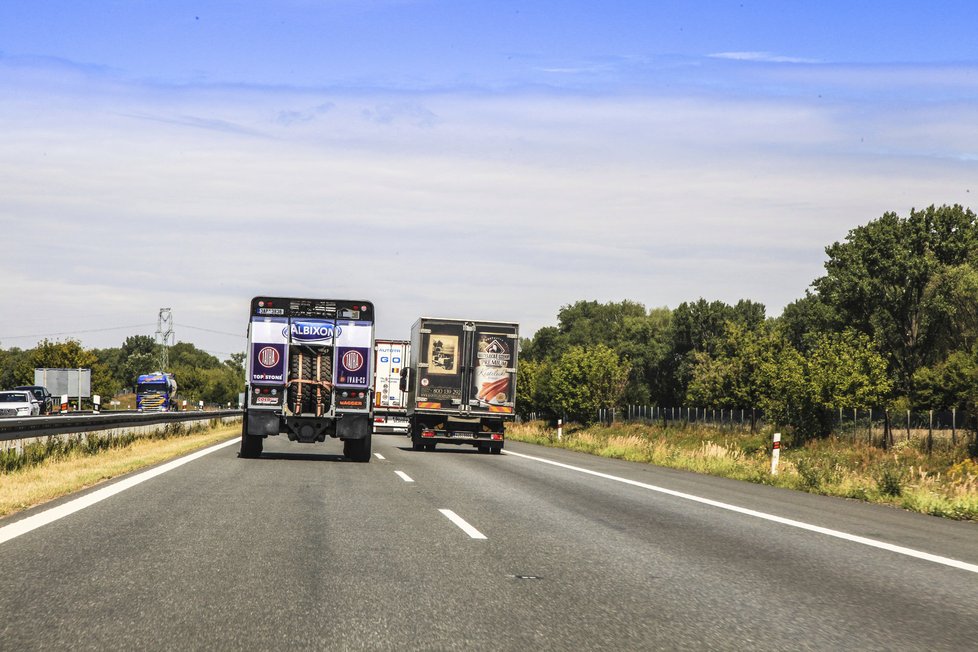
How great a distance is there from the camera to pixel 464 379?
28078 mm

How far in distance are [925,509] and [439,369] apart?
51.2 ft

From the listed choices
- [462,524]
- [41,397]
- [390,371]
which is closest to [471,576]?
[462,524]

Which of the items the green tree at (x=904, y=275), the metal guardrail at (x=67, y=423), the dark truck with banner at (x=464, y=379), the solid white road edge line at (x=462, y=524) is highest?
the green tree at (x=904, y=275)

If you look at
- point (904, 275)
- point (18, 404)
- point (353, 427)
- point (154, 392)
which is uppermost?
point (904, 275)

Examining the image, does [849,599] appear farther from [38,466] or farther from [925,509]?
[38,466]

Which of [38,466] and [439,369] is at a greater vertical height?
[439,369]

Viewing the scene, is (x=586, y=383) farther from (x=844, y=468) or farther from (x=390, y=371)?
(x=844, y=468)

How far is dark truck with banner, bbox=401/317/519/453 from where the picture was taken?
27.9m

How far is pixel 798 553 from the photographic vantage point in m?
9.12

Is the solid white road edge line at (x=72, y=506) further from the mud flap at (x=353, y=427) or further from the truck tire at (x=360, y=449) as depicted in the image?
the truck tire at (x=360, y=449)

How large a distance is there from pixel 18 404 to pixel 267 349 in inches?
950

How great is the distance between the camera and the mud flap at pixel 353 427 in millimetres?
21172

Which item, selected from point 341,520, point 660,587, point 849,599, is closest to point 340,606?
point 660,587

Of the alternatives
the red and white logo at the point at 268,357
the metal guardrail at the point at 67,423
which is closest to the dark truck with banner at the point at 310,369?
the red and white logo at the point at 268,357
